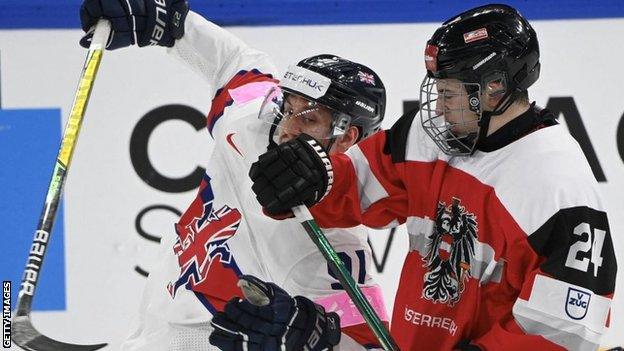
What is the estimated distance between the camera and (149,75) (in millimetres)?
3977

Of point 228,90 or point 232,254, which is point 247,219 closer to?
point 232,254

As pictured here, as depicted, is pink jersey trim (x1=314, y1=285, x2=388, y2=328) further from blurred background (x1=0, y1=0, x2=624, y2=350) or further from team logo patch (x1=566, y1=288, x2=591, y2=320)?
blurred background (x1=0, y1=0, x2=624, y2=350)

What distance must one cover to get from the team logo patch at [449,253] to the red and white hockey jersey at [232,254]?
1.21ft

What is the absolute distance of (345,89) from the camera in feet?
9.86

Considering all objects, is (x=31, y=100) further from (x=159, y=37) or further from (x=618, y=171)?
(x=618, y=171)

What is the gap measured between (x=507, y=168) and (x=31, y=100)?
6.33 ft

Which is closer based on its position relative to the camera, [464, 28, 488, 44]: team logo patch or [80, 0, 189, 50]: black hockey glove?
[464, 28, 488, 44]: team logo patch

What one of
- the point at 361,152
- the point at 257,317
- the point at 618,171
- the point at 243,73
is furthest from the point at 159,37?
the point at 618,171

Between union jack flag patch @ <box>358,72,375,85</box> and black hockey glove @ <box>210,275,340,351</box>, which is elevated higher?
union jack flag patch @ <box>358,72,375,85</box>

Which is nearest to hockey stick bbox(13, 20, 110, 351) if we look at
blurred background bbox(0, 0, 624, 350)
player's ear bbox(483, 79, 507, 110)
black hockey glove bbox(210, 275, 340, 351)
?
black hockey glove bbox(210, 275, 340, 351)

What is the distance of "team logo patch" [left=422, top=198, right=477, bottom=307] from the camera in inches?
→ 99.4

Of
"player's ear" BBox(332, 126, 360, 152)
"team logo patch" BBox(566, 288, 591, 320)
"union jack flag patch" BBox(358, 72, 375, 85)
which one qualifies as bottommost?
"team logo patch" BBox(566, 288, 591, 320)

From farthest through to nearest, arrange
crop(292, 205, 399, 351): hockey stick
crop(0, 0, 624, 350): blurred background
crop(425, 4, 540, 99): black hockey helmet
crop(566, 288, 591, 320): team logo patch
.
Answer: crop(0, 0, 624, 350): blurred background → crop(292, 205, 399, 351): hockey stick → crop(425, 4, 540, 99): black hockey helmet → crop(566, 288, 591, 320): team logo patch

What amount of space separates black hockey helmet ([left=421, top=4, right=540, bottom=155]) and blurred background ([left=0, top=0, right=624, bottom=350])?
58.5 inches
